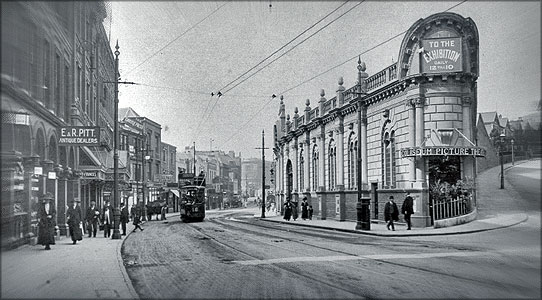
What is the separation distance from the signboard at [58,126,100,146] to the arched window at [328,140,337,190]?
27848 millimetres

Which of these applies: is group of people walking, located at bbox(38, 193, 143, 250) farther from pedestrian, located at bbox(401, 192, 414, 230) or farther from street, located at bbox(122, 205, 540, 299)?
pedestrian, located at bbox(401, 192, 414, 230)

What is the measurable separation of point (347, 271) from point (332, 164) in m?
29.9

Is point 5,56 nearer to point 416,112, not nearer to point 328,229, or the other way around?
point 416,112

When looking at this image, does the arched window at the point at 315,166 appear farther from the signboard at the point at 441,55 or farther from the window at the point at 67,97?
the window at the point at 67,97

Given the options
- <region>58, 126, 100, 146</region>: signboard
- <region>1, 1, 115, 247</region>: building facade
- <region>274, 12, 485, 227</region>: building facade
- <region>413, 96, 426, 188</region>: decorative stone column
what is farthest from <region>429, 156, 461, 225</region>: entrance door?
<region>1, 1, 115, 247</region>: building facade

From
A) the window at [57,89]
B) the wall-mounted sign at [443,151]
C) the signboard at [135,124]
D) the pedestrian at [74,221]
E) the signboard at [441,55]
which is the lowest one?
the pedestrian at [74,221]

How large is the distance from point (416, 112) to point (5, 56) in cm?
2442

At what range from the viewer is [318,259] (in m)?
13.6

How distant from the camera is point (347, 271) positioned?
11.1 meters

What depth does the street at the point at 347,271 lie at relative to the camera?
4.37 metres

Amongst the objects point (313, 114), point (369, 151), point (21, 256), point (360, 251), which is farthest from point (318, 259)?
point (313, 114)

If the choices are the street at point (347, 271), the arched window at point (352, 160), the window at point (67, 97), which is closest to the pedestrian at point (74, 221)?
the street at point (347, 271)

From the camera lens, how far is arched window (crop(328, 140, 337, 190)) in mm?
39906

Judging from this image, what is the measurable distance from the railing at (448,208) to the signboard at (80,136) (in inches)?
679
